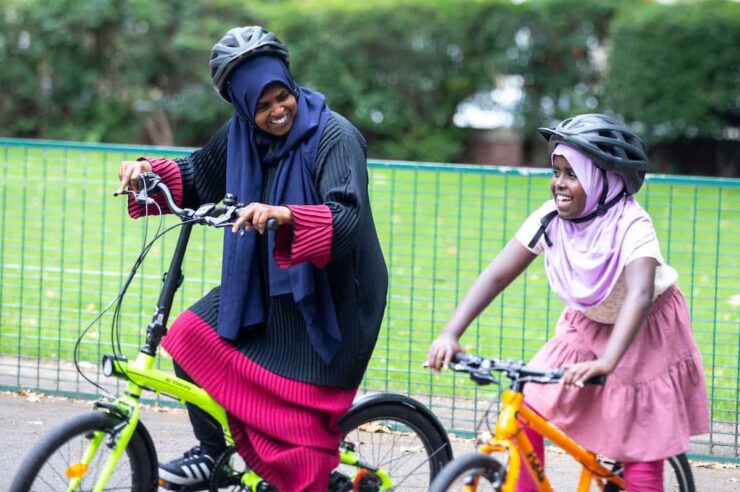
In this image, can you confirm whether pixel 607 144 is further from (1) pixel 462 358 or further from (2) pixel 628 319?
(1) pixel 462 358

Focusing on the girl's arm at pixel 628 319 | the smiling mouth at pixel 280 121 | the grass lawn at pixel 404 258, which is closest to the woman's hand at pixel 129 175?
the smiling mouth at pixel 280 121

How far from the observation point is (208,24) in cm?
1922

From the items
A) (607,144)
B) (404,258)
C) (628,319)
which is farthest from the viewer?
(404,258)

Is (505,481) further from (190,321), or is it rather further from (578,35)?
(578,35)

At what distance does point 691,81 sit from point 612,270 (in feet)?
45.1

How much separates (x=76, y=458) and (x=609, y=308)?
1.70 meters

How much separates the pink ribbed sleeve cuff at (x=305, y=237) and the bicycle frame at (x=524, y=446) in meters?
0.70

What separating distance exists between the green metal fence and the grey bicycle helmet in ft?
6.22

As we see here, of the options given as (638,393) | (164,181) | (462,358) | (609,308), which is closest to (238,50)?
(164,181)

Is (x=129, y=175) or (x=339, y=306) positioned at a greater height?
(x=129, y=175)

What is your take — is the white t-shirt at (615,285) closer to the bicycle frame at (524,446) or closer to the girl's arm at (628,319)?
the girl's arm at (628,319)

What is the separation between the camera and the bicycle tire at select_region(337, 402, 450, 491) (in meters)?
4.23

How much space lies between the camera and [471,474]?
11.6 feet

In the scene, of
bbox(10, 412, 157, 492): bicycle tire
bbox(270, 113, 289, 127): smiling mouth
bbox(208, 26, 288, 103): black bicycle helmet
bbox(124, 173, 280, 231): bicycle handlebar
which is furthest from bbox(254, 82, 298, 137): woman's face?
bbox(10, 412, 157, 492): bicycle tire
